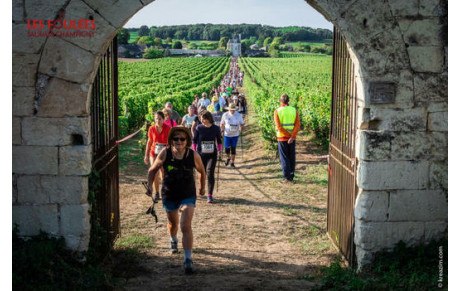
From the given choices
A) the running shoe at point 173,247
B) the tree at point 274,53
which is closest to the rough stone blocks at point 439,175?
the running shoe at point 173,247

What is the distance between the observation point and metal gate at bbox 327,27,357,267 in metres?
6.09

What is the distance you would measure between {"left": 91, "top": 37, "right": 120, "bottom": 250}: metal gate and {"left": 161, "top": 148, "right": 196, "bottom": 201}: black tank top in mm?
789

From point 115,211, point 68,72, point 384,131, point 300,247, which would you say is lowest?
point 300,247

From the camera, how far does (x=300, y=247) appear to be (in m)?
7.05

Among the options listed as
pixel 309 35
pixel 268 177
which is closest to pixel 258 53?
pixel 309 35

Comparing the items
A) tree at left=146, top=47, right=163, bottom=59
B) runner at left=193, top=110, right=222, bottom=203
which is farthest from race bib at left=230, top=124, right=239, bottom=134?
tree at left=146, top=47, right=163, bottom=59

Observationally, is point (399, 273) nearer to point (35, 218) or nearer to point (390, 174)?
point (390, 174)

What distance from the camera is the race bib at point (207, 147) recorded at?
29.7ft

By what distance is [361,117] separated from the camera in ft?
18.4

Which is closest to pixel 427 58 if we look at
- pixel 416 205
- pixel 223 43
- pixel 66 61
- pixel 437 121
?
pixel 437 121

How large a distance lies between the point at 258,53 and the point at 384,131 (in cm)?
13479

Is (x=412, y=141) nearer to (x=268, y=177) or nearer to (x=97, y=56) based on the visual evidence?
(x=97, y=56)

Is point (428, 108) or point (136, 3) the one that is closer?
point (136, 3)

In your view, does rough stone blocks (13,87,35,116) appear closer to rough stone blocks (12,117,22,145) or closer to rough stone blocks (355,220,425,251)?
rough stone blocks (12,117,22,145)
